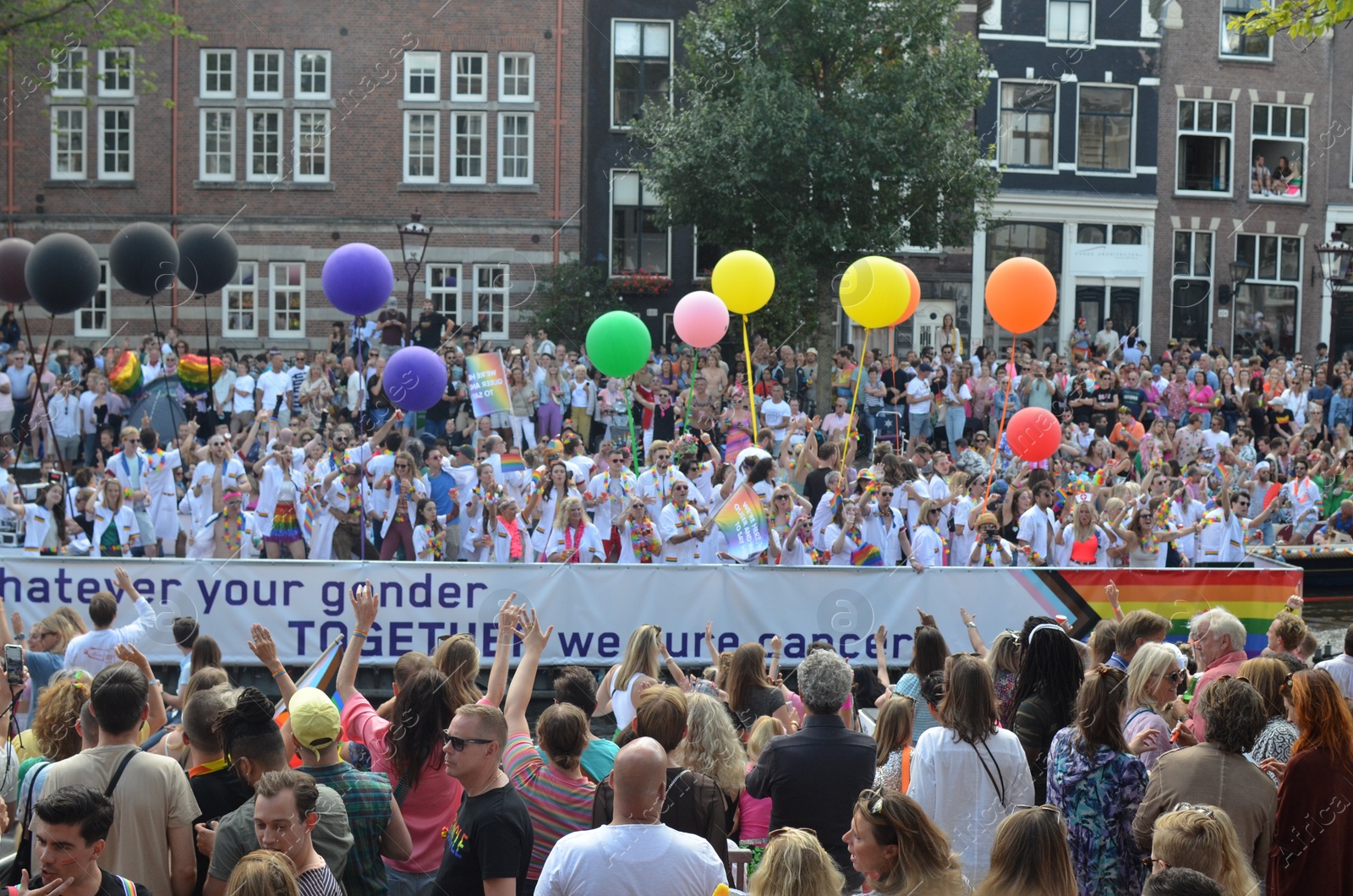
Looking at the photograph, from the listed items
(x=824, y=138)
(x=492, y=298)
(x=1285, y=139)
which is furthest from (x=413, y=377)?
(x=1285, y=139)

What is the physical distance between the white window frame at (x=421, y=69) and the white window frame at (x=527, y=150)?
4.66ft

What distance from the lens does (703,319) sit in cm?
1493

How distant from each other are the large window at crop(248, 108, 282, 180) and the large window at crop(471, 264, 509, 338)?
468 centimetres

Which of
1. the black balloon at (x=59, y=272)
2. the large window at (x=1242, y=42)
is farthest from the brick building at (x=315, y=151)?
the black balloon at (x=59, y=272)

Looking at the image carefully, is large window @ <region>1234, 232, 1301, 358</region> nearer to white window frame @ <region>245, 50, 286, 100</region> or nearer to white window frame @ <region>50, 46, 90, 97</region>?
white window frame @ <region>245, 50, 286, 100</region>

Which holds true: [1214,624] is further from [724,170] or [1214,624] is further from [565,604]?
[724,170]

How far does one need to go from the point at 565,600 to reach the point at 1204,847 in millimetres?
7804

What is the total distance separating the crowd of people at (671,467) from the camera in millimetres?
13266

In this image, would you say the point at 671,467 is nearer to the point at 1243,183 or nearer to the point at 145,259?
the point at 145,259

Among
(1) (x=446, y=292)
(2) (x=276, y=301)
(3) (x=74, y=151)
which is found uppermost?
(3) (x=74, y=151)

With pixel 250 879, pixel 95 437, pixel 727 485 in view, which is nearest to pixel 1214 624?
pixel 250 879

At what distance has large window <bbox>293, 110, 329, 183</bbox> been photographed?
29344mm

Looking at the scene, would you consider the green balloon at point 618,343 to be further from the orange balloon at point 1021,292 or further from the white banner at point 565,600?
the orange balloon at point 1021,292

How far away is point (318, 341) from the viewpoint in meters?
29.2
